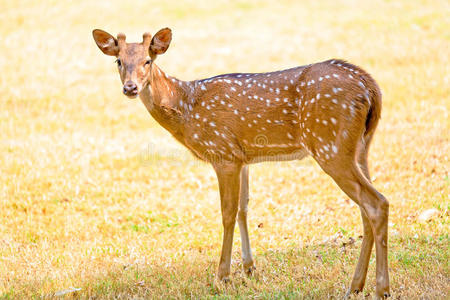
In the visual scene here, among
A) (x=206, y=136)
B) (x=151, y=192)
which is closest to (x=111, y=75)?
(x=151, y=192)

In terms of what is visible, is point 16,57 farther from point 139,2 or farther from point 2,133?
point 139,2

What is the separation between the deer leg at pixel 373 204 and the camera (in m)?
5.44

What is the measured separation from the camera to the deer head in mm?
6148

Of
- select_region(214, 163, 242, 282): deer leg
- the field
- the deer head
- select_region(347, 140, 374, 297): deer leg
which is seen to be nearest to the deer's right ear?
the deer head

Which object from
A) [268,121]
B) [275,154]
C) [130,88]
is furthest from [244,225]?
[130,88]

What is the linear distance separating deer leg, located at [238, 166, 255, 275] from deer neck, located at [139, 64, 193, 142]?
82 cm

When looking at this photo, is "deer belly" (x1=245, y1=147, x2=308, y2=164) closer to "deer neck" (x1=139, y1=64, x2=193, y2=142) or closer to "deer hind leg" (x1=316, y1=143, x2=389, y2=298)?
"deer hind leg" (x1=316, y1=143, x2=389, y2=298)

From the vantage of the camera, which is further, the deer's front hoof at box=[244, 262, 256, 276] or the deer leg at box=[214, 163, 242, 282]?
the deer's front hoof at box=[244, 262, 256, 276]

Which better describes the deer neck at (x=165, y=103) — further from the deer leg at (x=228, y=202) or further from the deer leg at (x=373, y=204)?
the deer leg at (x=373, y=204)

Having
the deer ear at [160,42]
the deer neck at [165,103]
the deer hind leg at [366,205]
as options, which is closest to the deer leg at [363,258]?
the deer hind leg at [366,205]

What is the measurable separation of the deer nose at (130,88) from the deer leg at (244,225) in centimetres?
146

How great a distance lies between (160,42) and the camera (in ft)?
21.5

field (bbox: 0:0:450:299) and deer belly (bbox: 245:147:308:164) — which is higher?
deer belly (bbox: 245:147:308:164)

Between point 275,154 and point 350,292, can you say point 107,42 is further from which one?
point 350,292
